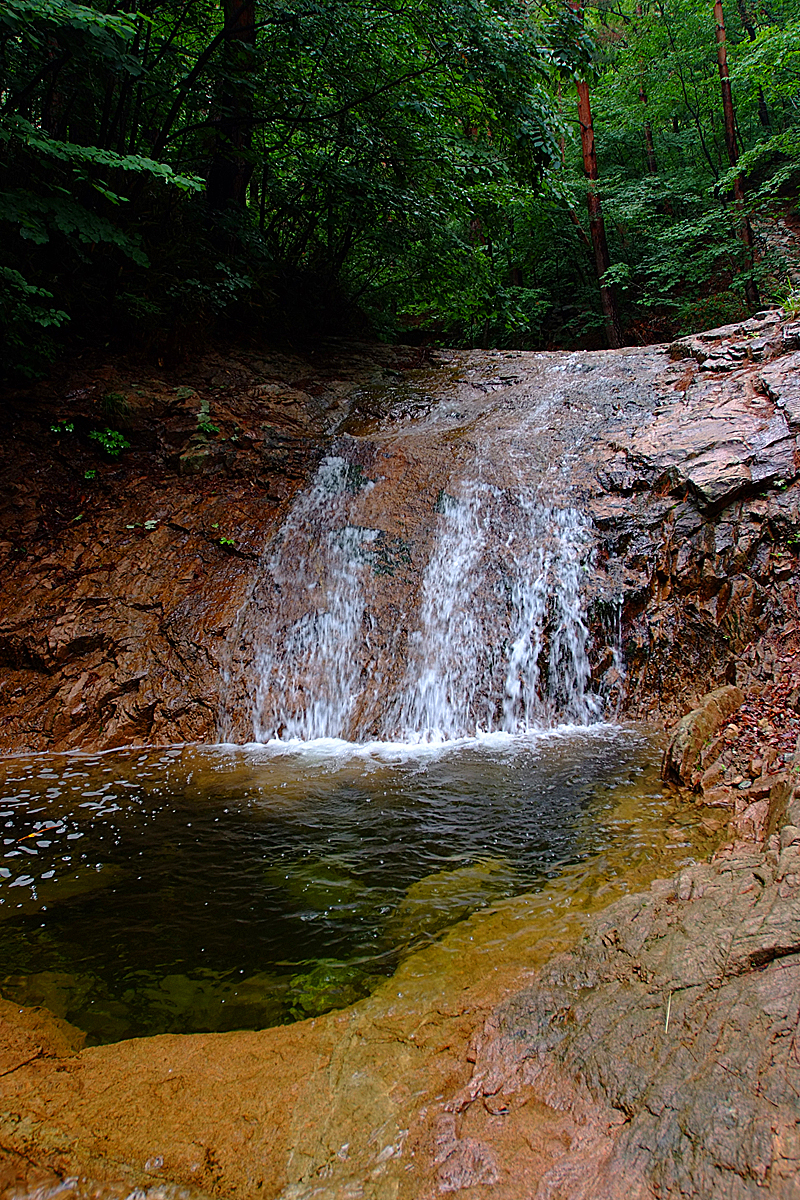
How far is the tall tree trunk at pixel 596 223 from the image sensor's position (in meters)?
13.7

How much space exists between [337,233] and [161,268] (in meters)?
3.38

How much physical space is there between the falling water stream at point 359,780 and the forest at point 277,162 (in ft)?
10.4

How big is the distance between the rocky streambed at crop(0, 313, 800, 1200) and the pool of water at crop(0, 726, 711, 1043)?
18 centimetres

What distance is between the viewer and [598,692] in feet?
18.5

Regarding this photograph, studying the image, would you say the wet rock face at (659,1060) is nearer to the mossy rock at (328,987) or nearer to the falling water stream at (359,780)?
the mossy rock at (328,987)

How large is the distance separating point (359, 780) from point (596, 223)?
1465 cm

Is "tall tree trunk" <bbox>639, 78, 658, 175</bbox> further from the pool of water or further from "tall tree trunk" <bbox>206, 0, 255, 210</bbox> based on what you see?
the pool of water

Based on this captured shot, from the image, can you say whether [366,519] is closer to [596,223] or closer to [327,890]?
[327,890]

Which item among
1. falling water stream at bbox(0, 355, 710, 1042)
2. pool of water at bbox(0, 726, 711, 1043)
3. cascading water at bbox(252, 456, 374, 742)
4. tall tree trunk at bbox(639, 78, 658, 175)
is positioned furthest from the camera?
tall tree trunk at bbox(639, 78, 658, 175)

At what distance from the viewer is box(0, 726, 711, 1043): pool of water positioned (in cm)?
231

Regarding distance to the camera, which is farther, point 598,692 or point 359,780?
point 598,692

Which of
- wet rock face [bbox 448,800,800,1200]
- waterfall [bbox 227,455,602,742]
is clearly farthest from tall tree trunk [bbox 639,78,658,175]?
wet rock face [bbox 448,800,800,1200]

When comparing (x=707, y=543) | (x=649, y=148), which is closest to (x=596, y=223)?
(x=649, y=148)

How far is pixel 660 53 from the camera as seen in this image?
1527cm
